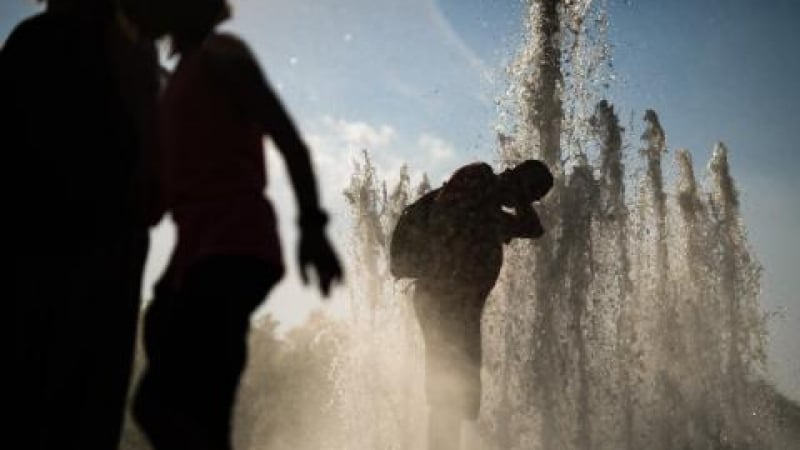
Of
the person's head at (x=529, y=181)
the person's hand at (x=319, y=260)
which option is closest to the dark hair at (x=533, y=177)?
the person's head at (x=529, y=181)

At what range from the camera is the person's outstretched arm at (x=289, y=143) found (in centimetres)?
175

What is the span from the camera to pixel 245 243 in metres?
1.74

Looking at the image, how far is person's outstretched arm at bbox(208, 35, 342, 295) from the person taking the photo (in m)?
1.75

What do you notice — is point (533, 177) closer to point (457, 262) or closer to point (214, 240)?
point (457, 262)

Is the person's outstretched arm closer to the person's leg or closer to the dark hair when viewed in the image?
the person's leg

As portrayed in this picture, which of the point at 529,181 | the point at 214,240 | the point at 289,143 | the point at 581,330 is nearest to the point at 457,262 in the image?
the point at 529,181

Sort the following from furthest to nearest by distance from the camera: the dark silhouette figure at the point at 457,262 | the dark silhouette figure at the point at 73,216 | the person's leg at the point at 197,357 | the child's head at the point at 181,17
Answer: the dark silhouette figure at the point at 457,262 → the child's head at the point at 181,17 → the dark silhouette figure at the point at 73,216 → the person's leg at the point at 197,357

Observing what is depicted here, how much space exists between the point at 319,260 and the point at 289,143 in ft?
0.97

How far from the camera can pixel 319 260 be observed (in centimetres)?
175

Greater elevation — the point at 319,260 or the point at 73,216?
the point at 73,216

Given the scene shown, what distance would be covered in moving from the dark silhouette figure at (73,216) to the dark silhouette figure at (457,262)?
236 cm

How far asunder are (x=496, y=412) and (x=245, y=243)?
14.4 metres

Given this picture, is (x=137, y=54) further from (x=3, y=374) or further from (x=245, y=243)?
(x=3, y=374)

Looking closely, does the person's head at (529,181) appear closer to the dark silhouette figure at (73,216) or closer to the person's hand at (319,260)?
the dark silhouette figure at (73,216)
